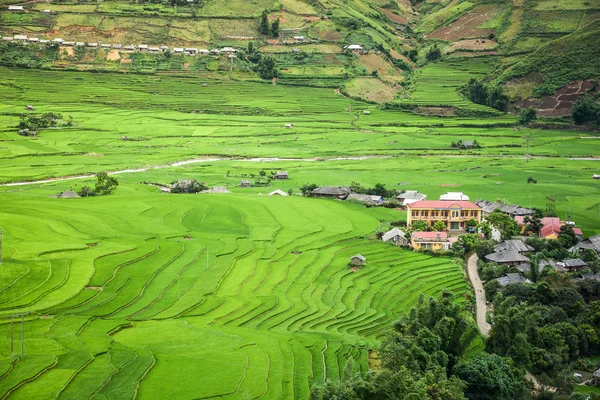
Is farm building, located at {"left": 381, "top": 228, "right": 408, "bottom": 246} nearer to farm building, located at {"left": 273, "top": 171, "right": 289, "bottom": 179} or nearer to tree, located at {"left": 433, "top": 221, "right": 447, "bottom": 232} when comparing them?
tree, located at {"left": 433, "top": 221, "right": 447, "bottom": 232}

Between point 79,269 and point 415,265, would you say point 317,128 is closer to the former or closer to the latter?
point 415,265

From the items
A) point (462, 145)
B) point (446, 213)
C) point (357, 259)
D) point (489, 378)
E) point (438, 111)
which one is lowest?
point (357, 259)

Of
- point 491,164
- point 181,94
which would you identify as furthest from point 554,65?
point 181,94

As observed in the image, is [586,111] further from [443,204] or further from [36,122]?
[36,122]

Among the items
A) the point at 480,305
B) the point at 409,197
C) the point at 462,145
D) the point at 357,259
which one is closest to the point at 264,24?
the point at 462,145

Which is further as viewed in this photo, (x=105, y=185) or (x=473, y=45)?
(x=473, y=45)

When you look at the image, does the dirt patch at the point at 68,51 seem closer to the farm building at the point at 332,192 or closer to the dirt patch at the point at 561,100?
the farm building at the point at 332,192

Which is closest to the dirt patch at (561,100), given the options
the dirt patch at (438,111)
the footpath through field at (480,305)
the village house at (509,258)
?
the dirt patch at (438,111)
